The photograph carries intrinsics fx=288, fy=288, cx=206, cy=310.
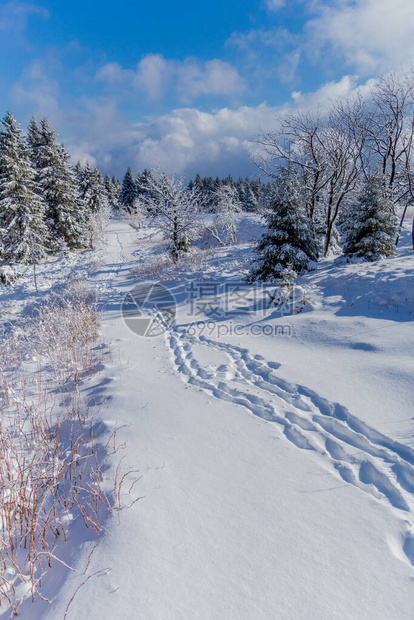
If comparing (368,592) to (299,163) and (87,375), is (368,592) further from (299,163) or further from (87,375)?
(299,163)

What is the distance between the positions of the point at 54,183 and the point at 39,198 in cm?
456

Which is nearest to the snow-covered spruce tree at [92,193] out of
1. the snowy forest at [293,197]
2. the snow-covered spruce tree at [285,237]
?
the snowy forest at [293,197]

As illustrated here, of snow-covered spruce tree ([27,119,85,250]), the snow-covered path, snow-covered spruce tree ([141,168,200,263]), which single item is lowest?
the snow-covered path

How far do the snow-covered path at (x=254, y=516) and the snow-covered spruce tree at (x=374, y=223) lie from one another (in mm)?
8575

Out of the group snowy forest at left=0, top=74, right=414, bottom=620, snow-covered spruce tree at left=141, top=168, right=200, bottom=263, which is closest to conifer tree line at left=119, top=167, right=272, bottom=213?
snow-covered spruce tree at left=141, top=168, right=200, bottom=263

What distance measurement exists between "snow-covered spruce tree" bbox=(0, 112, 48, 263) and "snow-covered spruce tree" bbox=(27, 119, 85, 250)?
409cm

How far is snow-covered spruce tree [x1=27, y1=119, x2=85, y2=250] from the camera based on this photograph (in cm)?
2550

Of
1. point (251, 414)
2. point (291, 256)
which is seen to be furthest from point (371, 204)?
point (251, 414)

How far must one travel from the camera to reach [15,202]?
66.6 ft

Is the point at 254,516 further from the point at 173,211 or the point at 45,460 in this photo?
the point at 173,211

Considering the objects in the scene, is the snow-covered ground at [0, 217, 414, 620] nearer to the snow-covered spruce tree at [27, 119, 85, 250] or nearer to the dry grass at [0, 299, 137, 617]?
the dry grass at [0, 299, 137, 617]
